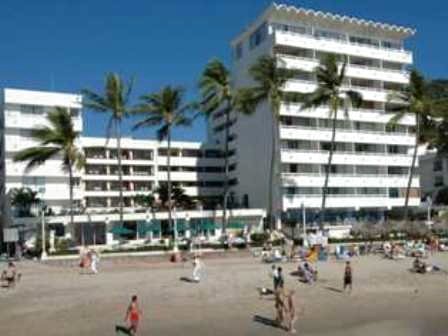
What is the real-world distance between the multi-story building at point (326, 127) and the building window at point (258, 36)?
4.3 inches

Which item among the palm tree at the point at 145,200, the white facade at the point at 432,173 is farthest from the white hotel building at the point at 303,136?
the white facade at the point at 432,173

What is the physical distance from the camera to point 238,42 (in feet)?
270

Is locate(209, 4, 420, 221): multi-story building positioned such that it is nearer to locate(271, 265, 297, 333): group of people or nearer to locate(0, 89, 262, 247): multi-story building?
locate(0, 89, 262, 247): multi-story building

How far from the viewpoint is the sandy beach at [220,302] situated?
81.6 feet

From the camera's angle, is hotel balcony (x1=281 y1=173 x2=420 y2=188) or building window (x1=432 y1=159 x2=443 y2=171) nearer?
hotel balcony (x1=281 y1=173 x2=420 y2=188)

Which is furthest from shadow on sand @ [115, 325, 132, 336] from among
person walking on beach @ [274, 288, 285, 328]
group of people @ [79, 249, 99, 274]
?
group of people @ [79, 249, 99, 274]

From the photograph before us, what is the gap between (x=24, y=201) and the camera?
70.5 metres

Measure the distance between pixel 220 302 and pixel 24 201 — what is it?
45464 millimetres

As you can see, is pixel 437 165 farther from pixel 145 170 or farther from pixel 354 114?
pixel 145 170

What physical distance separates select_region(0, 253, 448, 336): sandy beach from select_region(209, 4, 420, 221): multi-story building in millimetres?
32578

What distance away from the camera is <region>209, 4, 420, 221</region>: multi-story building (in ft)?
241

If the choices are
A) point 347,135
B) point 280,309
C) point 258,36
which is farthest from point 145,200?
point 280,309

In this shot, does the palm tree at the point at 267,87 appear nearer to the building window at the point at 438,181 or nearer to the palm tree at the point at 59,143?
the palm tree at the point at 59,143

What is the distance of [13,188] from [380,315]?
54987 millimetres
